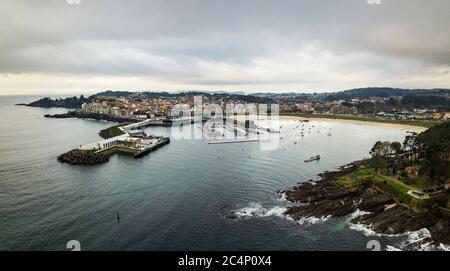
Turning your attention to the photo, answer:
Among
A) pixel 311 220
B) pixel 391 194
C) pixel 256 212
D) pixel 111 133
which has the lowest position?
pixel 311 220

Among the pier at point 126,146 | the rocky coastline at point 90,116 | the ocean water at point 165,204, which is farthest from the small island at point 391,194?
the rocky coastline at point 90,116

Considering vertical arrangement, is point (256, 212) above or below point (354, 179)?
below

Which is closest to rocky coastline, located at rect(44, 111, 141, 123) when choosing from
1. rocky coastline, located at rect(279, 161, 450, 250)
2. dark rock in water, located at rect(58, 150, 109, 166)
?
dark rock in water, located at rect(58, 150, 109, 166)

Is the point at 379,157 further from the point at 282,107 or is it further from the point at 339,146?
the point at 282,107

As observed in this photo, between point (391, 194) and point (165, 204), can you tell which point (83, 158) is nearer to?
point (165, 204)

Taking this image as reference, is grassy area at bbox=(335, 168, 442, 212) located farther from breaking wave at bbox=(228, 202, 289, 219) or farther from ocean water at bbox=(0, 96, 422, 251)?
breaking wave at bbox=(228, 202, 289, 219)

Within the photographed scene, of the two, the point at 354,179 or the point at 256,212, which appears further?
the point at 354,179

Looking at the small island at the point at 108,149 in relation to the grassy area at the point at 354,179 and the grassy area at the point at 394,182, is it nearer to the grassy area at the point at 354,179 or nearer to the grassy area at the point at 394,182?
the grassy area at the point at 354,179

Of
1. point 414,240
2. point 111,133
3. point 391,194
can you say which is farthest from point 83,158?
point 414,240
